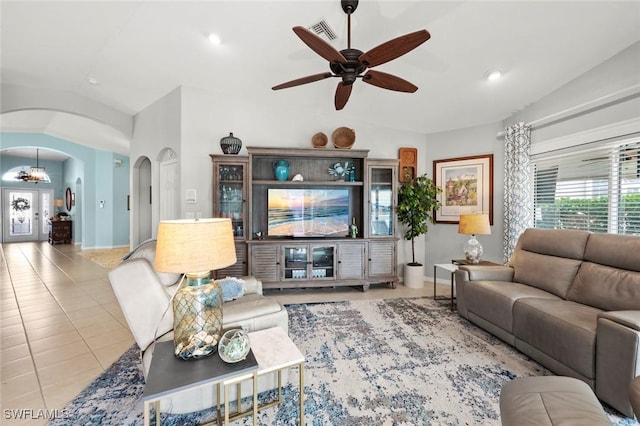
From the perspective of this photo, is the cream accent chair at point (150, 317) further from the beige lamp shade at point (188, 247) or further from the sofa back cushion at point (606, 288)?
the sofa back cushion at point (606, 288)

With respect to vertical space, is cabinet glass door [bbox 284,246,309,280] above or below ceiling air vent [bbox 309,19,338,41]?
below

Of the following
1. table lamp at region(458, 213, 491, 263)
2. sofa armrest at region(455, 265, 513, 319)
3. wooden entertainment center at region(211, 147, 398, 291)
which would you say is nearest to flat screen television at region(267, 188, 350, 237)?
wooden entertainment center at region(211, 147, 398, 291)

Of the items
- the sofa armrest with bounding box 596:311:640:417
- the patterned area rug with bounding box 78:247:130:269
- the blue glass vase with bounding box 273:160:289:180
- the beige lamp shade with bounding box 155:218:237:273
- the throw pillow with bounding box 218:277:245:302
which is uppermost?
the blue glass vase with bounding box 273:160:289:180

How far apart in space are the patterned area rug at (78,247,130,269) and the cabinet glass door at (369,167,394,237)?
5.45 m

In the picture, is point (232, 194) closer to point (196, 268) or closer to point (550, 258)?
point (196, 268)

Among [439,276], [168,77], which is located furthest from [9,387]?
[439,276]

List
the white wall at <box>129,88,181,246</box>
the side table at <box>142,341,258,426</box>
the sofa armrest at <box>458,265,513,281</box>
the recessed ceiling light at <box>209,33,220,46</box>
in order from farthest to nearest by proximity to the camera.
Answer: the white wall at <box>129,88,181,246</box>, the sofa armrest at <box>458,265,513,281</box>, the recessed ceiling light at <box>209,33,220,46</box>, the side table at <box>142,341,258,426</box>

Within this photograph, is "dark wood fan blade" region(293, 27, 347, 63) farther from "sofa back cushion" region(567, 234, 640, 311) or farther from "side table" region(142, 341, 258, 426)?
"sofa back cushion" region(567, 234, 640, 311)

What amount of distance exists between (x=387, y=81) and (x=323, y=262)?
2670 millimetres

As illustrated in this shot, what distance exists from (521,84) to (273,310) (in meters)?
3.75

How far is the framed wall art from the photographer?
13.8ft

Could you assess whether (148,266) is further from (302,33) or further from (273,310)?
(302,33)

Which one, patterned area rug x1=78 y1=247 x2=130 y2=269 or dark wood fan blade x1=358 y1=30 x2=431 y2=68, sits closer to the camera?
dark wood fan blade x1=358 y1=30 x2=431 y2=68

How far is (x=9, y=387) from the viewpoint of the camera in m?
1.95
